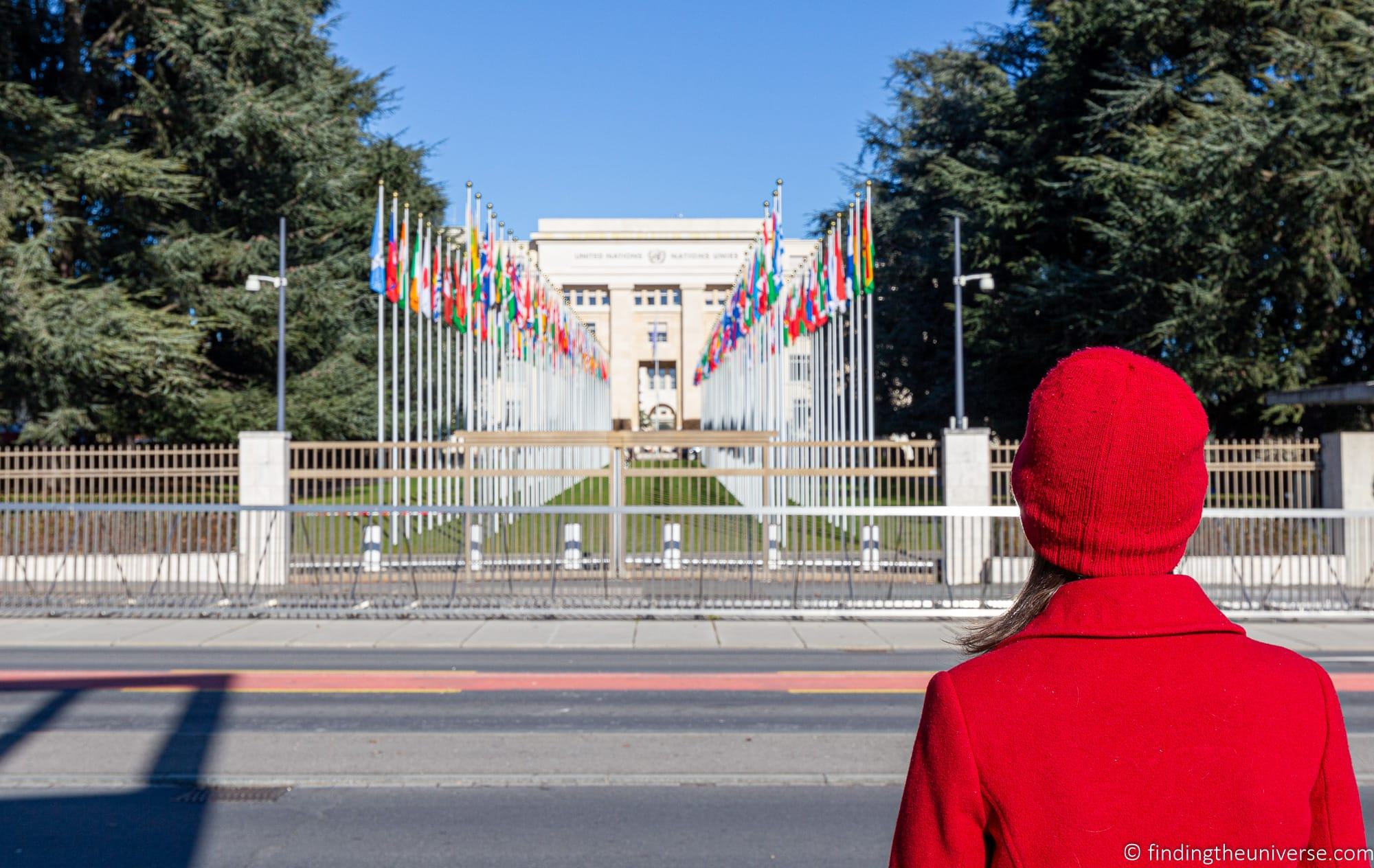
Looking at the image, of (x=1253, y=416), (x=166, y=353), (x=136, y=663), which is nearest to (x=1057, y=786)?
(x=136, y=663)

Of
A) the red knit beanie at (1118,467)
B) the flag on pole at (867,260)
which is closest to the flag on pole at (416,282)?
the flag on pole at (867,260)

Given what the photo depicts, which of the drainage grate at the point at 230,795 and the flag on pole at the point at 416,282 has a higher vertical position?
the flag on pole at the point at 416,282

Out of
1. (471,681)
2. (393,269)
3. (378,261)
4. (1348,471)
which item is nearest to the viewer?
(471,681)

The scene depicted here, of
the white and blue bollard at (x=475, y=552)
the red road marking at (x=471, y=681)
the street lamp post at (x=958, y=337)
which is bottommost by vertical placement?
the red road marking at (x=471, y=681)

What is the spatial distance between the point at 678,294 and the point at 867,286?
78084 mm

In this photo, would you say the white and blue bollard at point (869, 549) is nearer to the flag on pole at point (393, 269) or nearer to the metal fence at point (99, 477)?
the metal fence at point (99, 477)

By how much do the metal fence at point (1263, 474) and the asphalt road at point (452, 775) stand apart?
8.51 metres

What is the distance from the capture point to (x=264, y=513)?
16.6m

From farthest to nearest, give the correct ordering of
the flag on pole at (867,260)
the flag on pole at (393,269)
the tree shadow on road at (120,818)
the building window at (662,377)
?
the building window at (662,377) → the flag on pole at (867,260) → the flag on pole at (393,269) → the tree shadow on road at (120,818)

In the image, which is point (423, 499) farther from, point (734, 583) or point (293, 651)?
point (293, 651)

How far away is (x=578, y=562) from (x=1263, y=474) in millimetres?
10576

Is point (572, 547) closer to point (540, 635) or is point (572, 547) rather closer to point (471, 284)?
point (540, 635)

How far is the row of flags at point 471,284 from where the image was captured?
23.0 m

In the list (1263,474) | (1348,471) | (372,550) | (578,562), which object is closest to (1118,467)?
(578,562)
